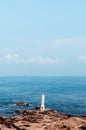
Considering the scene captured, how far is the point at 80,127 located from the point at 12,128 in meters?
9.91

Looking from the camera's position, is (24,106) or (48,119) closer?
(48,119)

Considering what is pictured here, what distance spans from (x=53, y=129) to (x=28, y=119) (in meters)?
9.86

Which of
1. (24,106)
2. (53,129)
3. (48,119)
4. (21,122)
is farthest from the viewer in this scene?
(24,106)

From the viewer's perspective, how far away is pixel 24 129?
57.1 meters

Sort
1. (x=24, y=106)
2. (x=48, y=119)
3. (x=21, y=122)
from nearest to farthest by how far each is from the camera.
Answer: (x=21, y=122), (x=48, y=119), (x=24, y=106)

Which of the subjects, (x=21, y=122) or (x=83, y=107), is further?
Result: (x=83, y=107)

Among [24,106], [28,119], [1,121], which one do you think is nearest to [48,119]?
[28,119]

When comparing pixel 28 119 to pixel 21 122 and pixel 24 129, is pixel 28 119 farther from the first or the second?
pixel 24 129

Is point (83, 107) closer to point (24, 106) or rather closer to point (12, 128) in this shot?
point (24, 106)

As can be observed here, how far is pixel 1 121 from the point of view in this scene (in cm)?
6512

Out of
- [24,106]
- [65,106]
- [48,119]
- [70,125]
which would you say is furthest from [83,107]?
[70,125]

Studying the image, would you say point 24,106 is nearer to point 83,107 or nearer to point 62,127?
point 83,107

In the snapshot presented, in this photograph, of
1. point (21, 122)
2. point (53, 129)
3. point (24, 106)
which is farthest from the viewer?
point (24, 106)

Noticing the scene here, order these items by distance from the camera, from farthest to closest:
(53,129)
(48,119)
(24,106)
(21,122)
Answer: (24,106)
(48,119)
(21,122)
(53,129)
